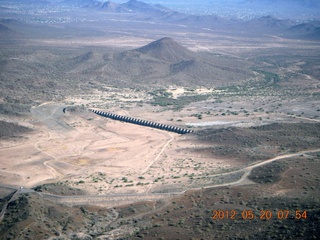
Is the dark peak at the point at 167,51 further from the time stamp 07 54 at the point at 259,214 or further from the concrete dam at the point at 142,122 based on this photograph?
the time stamp 07 54 at the point at 259,214

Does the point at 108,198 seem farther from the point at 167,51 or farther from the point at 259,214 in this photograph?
the point at 167,51

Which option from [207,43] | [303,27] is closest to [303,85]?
[207,43]

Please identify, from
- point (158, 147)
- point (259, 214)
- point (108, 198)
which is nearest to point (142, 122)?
point (158, 147)

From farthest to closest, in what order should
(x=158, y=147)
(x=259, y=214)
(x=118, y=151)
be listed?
(x=158, y=147) < (x=118, y=151) < (x=259, y=214)

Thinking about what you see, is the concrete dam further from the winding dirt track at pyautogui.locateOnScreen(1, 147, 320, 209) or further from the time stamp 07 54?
the time stamp 07 54

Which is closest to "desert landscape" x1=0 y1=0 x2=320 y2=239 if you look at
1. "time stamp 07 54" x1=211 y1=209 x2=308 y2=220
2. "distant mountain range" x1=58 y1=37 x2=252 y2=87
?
"time stamp 07 54" x1=211 y1=209 x2=308 y2=220

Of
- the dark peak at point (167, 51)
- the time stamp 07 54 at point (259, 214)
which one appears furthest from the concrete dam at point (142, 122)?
the dark peak at point (167, 51)

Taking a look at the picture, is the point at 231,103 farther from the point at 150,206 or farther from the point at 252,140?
the point at 150,206
